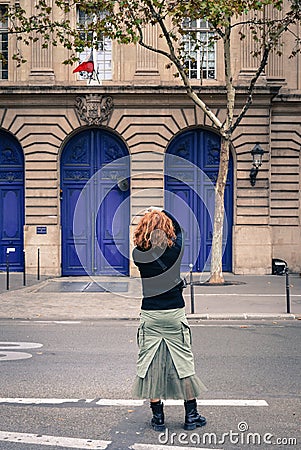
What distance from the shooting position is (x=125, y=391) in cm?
834

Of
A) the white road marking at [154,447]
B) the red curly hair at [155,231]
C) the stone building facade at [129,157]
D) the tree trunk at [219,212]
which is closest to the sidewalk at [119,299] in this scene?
the tree trunk at [219,212]

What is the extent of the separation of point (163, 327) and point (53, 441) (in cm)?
144

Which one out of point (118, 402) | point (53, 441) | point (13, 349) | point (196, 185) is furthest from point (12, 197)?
point (53, 441)

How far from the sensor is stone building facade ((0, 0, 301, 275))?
25.2m

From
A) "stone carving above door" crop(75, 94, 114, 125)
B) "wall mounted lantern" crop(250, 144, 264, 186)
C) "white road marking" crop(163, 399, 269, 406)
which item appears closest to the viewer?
"white road marking" crop(163, 399, 269, 406)

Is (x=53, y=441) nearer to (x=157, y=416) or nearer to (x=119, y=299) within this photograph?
(x=157, y=416)

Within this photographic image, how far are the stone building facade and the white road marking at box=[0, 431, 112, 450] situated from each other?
742 inches

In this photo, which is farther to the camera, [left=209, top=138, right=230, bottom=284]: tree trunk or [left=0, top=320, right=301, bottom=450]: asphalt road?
[left=209, top=138, right=230, bottom=284]: tree trunk

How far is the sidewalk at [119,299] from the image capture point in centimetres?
1566

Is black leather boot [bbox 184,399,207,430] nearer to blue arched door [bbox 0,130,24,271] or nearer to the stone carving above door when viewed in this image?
the stone carving above door

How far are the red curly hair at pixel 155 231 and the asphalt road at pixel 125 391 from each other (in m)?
1.78

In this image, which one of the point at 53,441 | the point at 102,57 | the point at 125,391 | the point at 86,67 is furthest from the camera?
the point at 102,57

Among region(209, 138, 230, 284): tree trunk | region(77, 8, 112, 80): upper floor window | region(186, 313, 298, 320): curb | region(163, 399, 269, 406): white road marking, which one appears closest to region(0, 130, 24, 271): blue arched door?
region(77, 8, 112, 80): upper floor window

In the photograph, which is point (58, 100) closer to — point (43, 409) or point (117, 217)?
point (117, 217)
